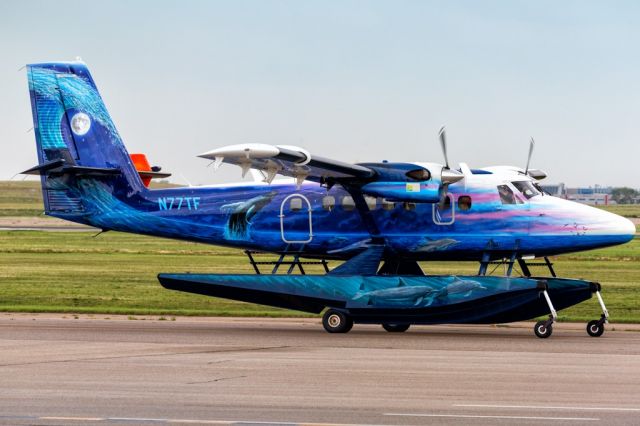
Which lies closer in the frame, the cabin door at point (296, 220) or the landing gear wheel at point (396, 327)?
the landing gear wheel at point (396, 327)

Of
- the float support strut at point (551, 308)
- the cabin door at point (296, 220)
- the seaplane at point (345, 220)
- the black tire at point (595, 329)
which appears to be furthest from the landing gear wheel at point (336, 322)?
the black tire at point (595, 329)

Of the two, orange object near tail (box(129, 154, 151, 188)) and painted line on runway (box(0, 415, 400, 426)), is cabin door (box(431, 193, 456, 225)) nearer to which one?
orange object near tail (box(129, 154, 151, 188))

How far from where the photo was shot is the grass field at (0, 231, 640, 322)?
30.6m

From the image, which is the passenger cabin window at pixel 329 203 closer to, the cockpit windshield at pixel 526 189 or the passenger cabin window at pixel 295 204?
the passenger cabin window at pixel 295 204

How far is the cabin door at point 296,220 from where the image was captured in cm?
2494

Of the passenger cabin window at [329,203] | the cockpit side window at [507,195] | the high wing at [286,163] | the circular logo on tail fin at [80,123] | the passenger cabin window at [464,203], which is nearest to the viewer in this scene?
the high wing at [286,163]

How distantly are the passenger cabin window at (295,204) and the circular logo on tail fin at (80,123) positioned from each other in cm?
507

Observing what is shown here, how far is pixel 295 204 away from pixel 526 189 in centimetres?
502

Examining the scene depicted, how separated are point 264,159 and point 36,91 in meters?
6.82

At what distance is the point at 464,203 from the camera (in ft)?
79.1

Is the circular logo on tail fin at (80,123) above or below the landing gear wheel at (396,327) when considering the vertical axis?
above

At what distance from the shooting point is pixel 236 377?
15.4 meters

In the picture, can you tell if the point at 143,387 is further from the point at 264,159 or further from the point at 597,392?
the point at 264,159

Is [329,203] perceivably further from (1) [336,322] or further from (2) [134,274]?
(2) [134,274]
